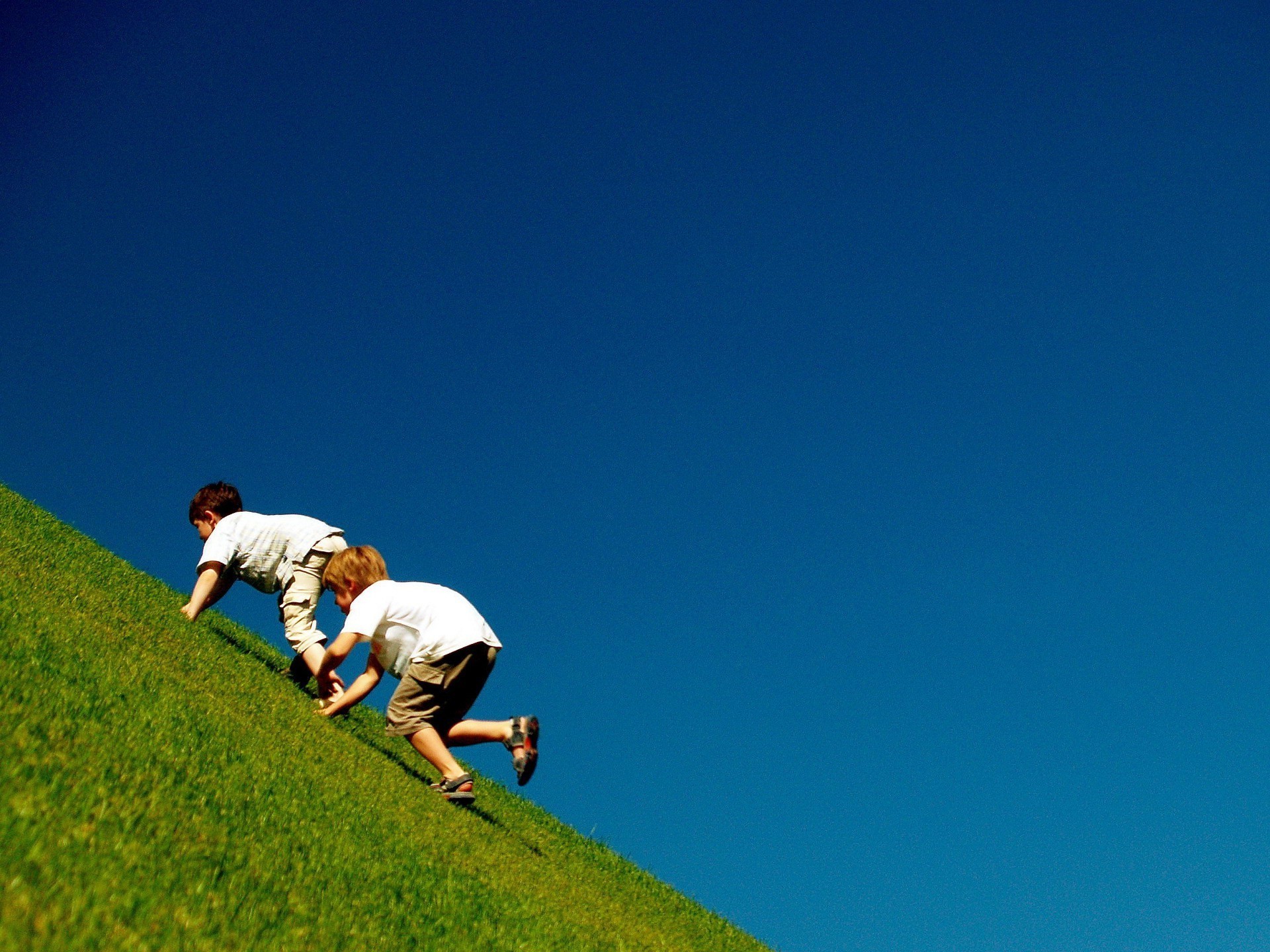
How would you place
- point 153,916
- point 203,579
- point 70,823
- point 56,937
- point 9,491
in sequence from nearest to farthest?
point 56,937
point 153,916
point 70,823
point 203,579
point 9,491

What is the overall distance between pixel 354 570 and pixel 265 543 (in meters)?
2.06

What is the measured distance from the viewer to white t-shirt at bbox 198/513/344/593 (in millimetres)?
9812

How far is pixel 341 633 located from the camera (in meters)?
7.60

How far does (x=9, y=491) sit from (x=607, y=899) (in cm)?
1056

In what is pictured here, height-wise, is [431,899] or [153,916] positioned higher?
[431,899]

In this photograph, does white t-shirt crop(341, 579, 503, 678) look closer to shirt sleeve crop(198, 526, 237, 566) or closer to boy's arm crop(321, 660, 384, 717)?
boy's arm crop(321, 660, 384, 717)

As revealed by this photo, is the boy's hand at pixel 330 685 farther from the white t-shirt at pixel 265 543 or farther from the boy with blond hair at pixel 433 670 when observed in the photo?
the white t-shirt at pixel 265 543

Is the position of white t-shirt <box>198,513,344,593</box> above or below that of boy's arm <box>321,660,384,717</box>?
above

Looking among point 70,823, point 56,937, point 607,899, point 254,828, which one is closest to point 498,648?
point 607,899

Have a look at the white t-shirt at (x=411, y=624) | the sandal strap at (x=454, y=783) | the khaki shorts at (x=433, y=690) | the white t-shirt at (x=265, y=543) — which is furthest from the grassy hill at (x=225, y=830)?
the white t-shirt at (x=265, y=543)

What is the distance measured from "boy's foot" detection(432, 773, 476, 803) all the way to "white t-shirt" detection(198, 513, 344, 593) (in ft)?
11.0

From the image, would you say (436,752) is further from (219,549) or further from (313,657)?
(219,549)

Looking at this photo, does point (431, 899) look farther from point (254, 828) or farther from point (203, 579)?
point (203, 579)

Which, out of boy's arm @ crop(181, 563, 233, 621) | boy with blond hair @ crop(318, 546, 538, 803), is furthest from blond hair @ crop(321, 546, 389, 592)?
boy's arm @ crop(181, 563, 233, 621)
